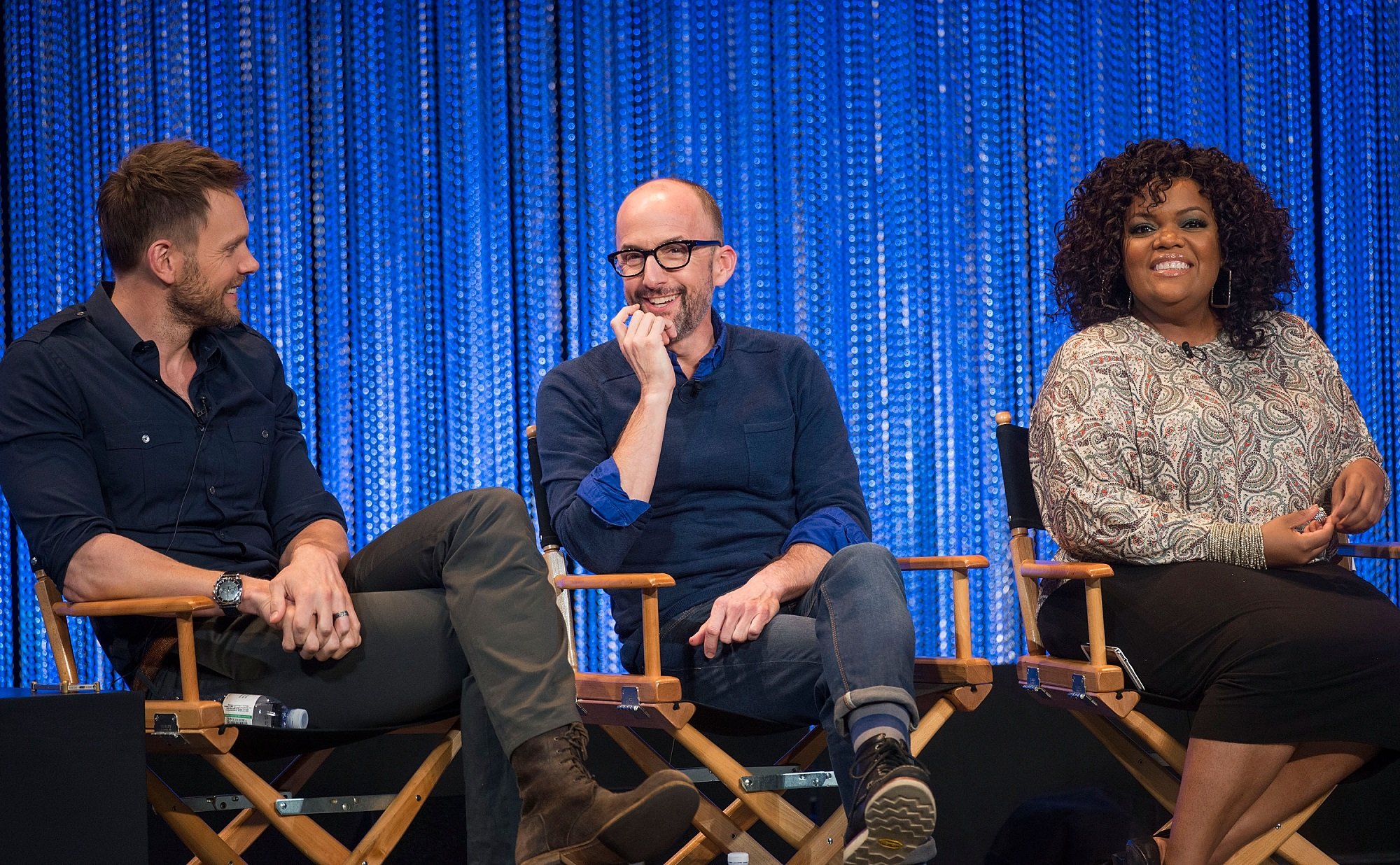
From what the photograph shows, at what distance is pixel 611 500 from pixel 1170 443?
1.08 meters

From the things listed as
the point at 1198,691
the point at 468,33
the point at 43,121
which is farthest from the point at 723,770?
the point at 43,121

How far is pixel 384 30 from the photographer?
134 inches

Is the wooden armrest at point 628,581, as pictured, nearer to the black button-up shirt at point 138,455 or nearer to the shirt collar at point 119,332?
the black button-up shirt at point 138,455

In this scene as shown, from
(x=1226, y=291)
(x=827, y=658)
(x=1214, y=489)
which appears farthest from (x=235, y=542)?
(x=1226, y=291)

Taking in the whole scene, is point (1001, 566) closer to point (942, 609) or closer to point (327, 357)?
point (942, 609)

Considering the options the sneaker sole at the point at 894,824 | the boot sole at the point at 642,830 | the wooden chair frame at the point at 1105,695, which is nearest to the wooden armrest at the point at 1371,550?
the wooden chair frame at the point at 1105,695

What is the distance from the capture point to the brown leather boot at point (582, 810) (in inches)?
76.4

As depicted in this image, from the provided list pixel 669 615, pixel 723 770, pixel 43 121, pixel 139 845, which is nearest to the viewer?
pixel 139 845

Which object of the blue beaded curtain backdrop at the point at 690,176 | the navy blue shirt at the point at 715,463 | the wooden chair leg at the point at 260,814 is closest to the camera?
the wooden chair leg at the point at 260,814

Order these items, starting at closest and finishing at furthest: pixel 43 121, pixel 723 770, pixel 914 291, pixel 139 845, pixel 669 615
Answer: pixel 139 845, pixel 723 770, pixel 669 615, pixel 43 121, pixel 914 291

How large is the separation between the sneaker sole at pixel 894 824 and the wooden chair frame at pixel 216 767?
0.76 m

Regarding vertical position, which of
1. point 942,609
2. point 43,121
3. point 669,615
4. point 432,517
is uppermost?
point 43,121

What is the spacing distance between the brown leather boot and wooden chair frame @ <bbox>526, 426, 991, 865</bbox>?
0.78ft

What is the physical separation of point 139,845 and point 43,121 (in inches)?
80.5
